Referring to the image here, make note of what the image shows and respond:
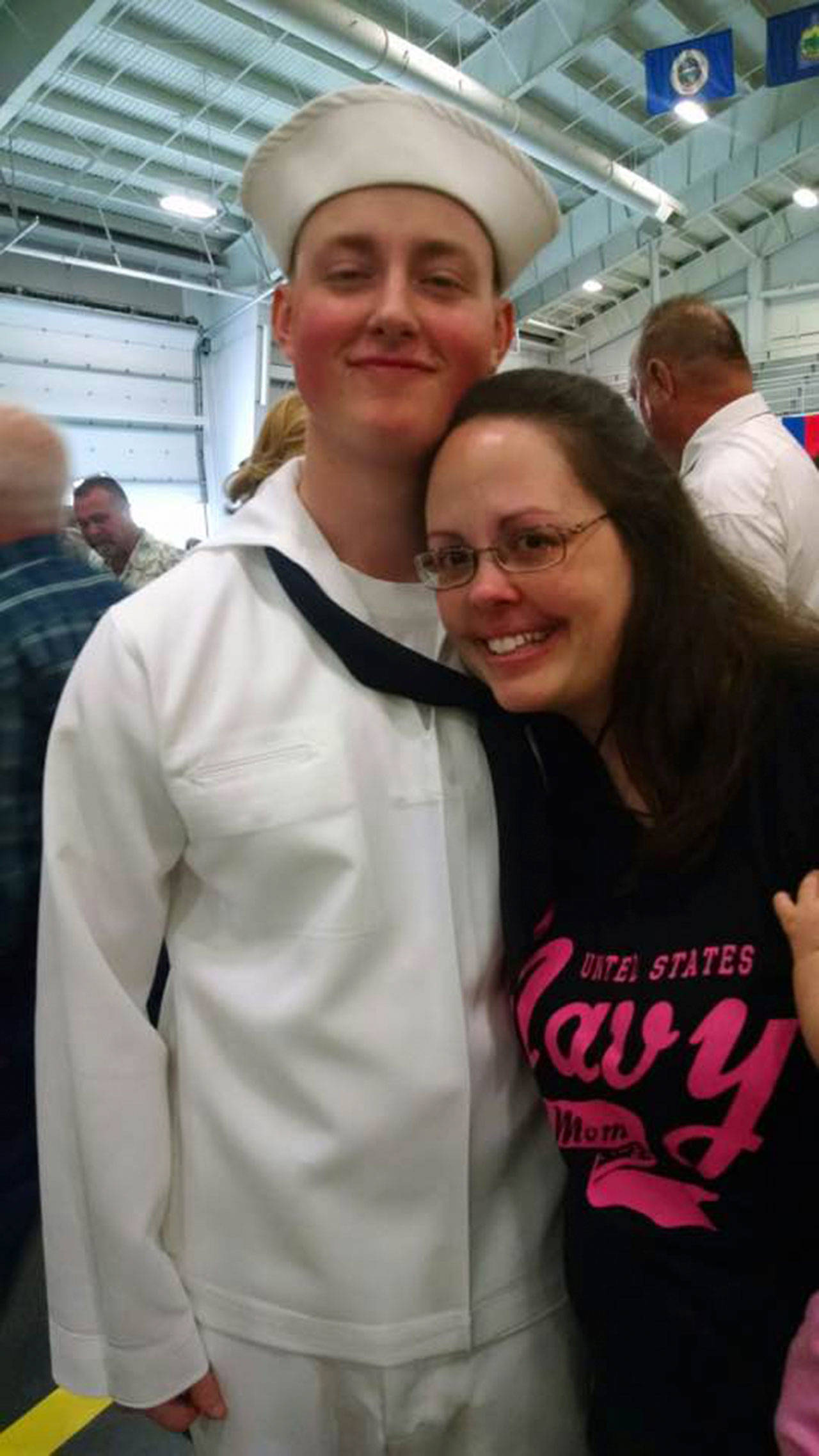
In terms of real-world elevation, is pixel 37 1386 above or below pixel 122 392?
Result: below

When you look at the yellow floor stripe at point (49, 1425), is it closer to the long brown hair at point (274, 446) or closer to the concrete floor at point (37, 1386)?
the concrete floor at point (37, 1386)

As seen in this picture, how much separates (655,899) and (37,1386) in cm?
183

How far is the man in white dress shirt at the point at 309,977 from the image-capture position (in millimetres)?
986

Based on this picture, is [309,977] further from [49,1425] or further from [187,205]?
[187,205]

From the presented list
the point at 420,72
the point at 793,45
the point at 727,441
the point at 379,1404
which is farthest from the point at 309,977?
the point at 793,45

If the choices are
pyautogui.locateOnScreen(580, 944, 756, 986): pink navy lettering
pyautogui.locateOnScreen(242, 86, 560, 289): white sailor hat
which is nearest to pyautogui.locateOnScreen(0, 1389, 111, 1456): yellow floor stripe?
pyautogui.locateOnScreen(580, 944, 756, 986): pink navy lettering

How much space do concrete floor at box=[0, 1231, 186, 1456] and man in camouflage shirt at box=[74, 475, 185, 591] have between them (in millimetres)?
3255

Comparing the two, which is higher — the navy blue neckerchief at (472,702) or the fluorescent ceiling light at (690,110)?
the fluorescent ceiling light at (690,110)

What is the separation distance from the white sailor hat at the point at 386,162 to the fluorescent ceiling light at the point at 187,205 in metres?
7.88

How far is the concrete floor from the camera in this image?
180cm

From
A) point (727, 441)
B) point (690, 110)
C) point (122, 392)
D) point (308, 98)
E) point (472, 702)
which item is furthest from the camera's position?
point (122, 392)

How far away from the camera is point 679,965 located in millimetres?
961

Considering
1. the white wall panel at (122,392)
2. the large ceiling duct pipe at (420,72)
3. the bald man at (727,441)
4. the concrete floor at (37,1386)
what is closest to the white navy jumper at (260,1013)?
the concrete floor at (37,1386)

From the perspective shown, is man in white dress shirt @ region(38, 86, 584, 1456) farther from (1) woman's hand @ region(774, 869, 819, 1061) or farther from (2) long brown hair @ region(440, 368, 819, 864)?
(1) woman's hand @ region(774, 869, 819, 1061)
